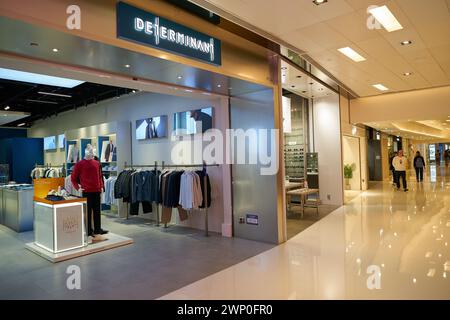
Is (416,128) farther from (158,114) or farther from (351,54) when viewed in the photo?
(158,114)

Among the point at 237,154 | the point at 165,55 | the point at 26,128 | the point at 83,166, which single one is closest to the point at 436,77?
the point at 237,154

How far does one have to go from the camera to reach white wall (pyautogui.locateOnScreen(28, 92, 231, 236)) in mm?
Result: 5883

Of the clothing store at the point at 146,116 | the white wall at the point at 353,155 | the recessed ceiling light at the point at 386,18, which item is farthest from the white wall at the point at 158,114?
the white wall at the point at 353,155

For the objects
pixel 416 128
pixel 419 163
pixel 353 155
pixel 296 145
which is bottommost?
pixel 419 163

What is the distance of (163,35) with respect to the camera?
322 centimetres

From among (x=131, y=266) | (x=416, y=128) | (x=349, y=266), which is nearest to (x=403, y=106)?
(x=349, y=266)

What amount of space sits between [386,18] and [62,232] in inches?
231

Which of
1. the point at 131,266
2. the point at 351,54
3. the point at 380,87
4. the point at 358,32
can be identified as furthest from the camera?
the point at 380,87

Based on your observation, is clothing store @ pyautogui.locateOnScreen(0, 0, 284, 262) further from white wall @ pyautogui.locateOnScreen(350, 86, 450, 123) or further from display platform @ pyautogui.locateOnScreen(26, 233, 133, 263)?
white wall @ pyautogui.locateOnScreen(350, 86, 450, 123)

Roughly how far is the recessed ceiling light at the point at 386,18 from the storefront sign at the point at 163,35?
222 cm

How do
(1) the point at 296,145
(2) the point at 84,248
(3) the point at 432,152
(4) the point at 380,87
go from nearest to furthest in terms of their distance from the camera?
(2) the point at 84,248, (4) the point at 380,87, (1) the point at 296,145, (3) the point at 432,152

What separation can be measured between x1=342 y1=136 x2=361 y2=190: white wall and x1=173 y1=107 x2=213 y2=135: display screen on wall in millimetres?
7146
